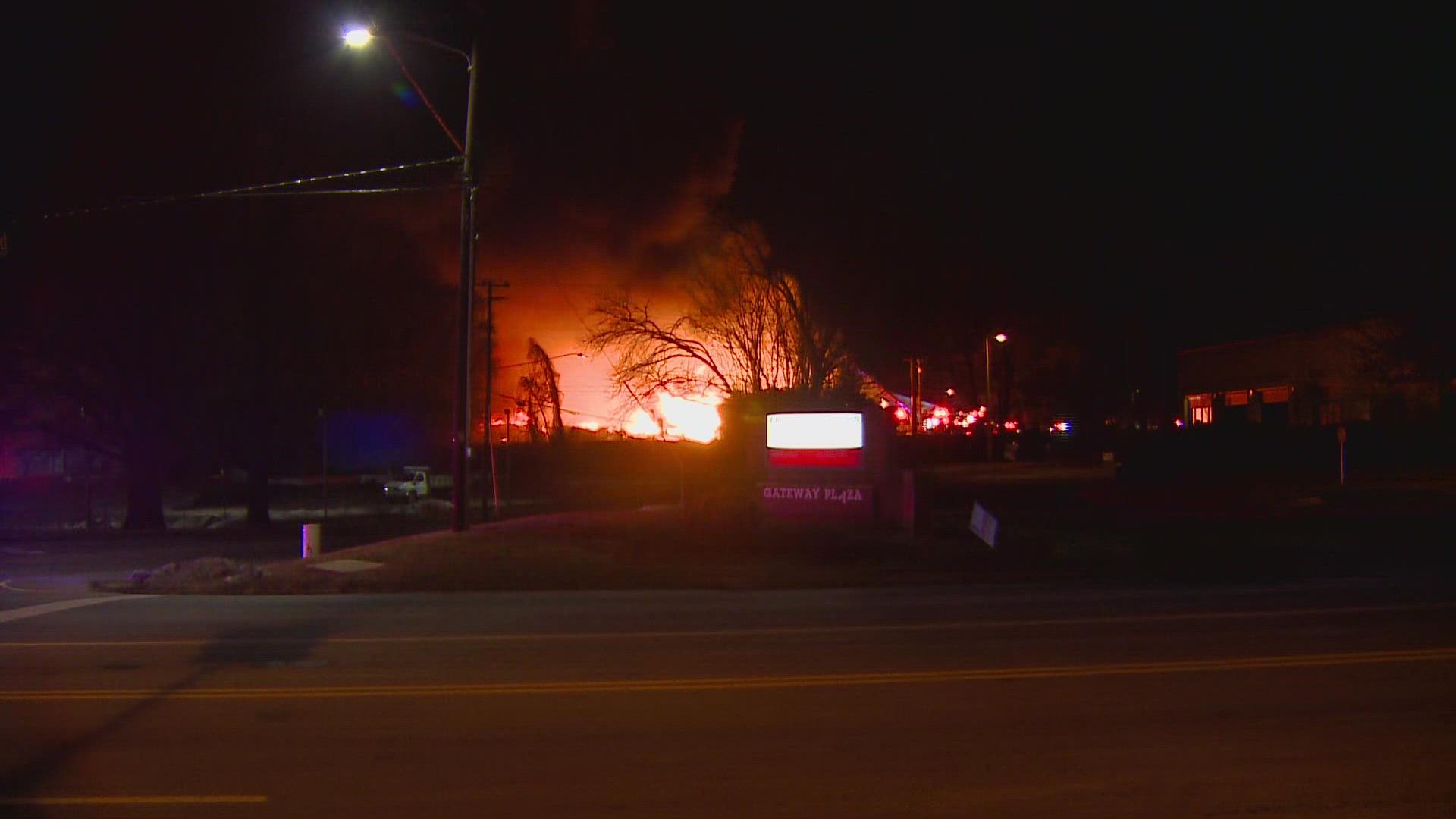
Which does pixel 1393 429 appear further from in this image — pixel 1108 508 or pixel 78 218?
pixel 78 218

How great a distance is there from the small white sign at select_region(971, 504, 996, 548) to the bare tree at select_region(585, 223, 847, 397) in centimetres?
1382

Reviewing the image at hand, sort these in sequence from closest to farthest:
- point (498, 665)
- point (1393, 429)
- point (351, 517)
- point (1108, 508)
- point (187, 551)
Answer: point (498, 665)
point (187, 551)
point (1108, 508)
point (351, 517)
point (1393, 429)

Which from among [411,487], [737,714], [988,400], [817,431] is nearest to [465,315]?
[817,431]

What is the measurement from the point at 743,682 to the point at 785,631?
315 cm

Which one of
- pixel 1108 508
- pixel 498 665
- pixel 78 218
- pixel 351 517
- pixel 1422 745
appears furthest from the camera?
pixel 351 517

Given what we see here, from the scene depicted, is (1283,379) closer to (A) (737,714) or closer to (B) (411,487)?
(B) (411,487)

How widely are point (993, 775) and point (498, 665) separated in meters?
5.24

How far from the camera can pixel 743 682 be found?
9.98m

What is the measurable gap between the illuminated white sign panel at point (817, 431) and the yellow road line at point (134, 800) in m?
18.5

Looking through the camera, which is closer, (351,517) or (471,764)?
(471,764)

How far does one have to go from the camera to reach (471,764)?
7.41 metres

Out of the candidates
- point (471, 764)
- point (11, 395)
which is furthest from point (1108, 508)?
point (11, 395)

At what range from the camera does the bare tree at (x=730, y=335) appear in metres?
35.7

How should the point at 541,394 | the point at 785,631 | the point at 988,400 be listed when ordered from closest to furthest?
the point at 785,631
the point at 541,394
the point at 988,400
